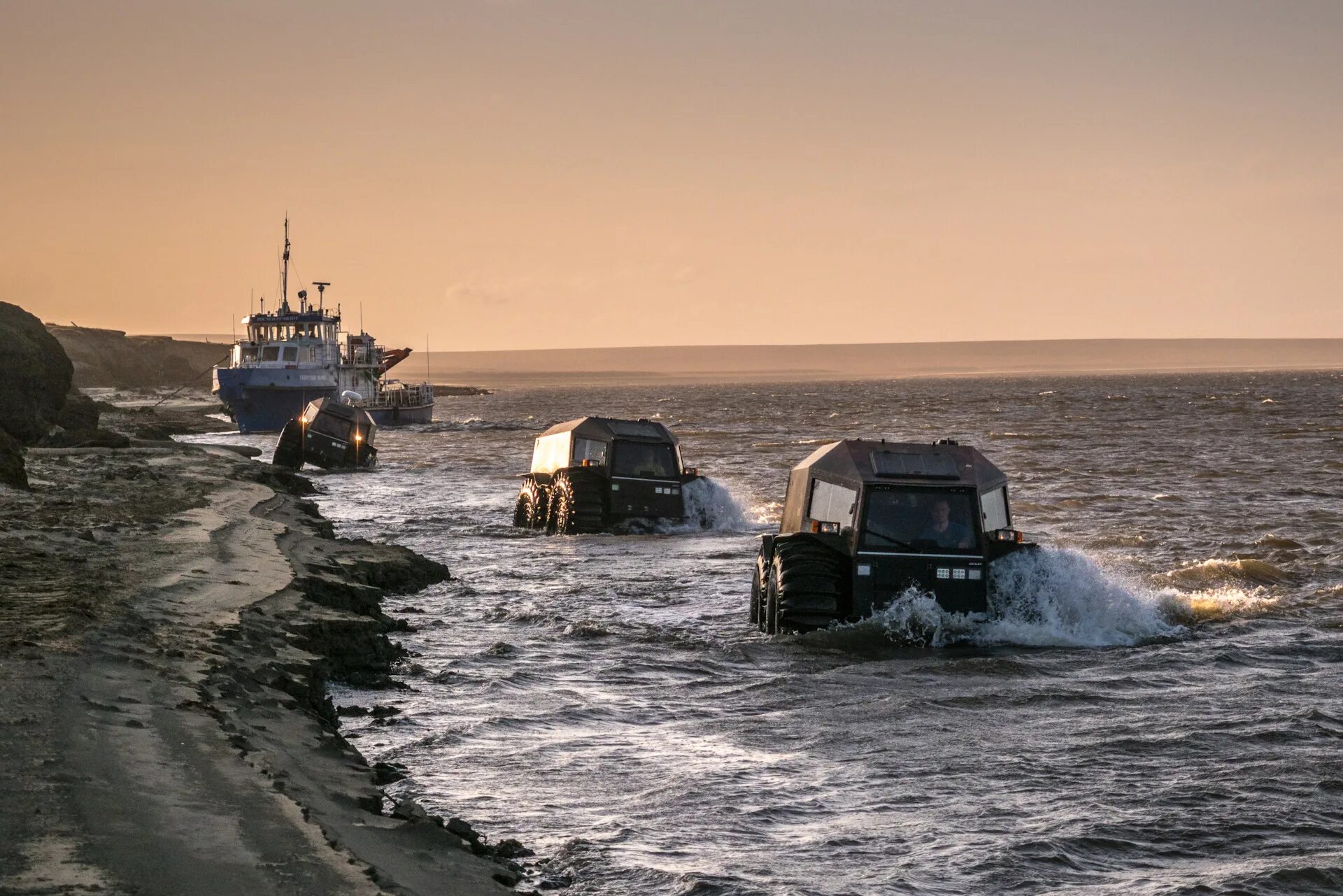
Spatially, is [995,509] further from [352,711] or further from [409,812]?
[409,812]

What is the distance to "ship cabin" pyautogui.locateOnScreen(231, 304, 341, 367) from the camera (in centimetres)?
7694

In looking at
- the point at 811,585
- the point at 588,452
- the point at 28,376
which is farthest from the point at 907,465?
the point at 28,376

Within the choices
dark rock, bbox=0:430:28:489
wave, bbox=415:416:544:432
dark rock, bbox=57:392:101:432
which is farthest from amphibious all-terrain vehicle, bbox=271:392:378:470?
wave, bbox=415:416:544:432

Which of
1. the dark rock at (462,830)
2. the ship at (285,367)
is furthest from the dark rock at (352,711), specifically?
the ship at (285,367)

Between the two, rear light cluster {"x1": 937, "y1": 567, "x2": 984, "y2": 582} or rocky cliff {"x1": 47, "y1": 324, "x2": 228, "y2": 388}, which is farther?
rocky cliff {"x1": 47, "y1": 324, "x2": 228, "y2": 388}

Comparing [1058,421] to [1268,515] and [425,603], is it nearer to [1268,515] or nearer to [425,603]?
[1268,515]

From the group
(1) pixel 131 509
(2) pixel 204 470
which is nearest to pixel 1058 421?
(2) pixel 204 470

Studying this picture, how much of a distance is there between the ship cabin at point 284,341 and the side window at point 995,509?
63.1m

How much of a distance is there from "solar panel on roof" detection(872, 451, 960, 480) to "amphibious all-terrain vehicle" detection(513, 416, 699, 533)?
13.5 metres

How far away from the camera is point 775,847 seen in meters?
9.61

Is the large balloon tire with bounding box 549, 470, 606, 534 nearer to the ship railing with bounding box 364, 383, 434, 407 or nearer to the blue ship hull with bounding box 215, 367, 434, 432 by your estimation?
the blue ship hull with bounding box 215, 367, 434, 432

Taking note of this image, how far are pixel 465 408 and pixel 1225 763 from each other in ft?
450

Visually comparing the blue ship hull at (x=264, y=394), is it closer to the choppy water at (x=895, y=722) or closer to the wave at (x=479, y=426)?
the wave at (x=479, y=426)

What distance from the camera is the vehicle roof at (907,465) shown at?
16755mm
